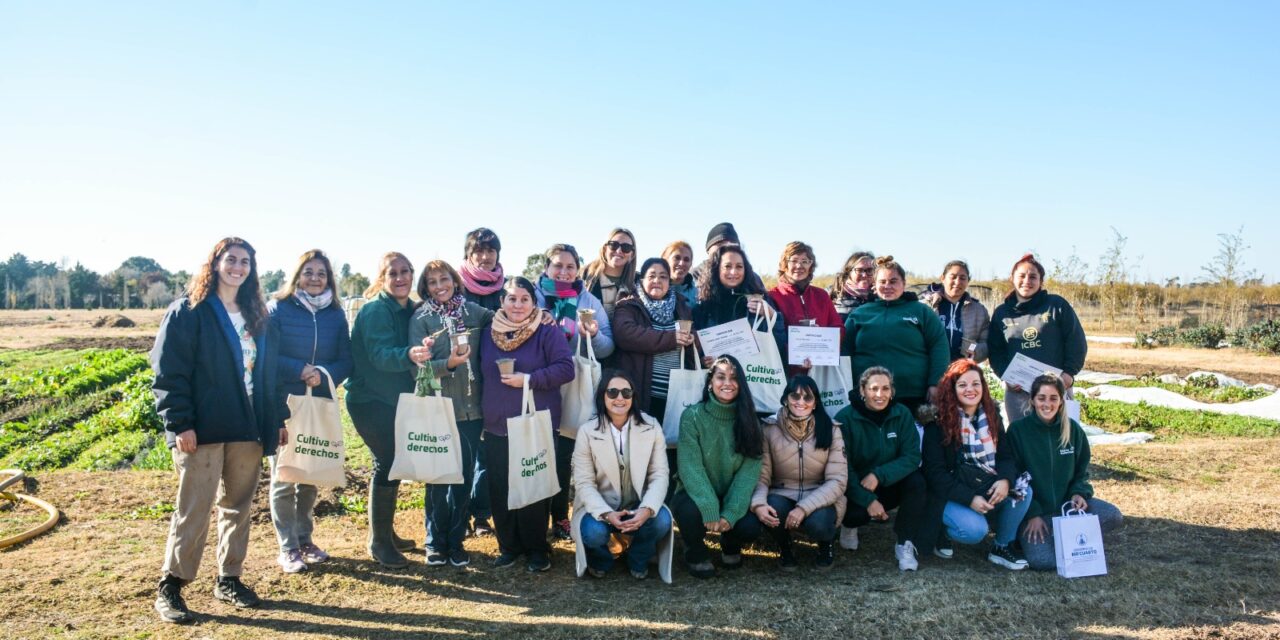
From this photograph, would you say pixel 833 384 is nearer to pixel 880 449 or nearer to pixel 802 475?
pixel 880 449

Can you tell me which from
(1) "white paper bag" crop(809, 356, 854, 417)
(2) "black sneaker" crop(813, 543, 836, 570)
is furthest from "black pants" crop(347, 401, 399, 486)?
(1) "white paper bag" crop(809, 356, 854, 417)

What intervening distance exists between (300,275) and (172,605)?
1.86 m

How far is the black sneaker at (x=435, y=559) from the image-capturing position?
498cm

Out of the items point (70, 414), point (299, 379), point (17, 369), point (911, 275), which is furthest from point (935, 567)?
point (911, 275)

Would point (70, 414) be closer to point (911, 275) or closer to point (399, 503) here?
point (399, 503)

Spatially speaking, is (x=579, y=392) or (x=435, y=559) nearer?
(x=435, y=559)

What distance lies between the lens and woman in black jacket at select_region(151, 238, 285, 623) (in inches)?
154

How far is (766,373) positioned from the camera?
539 cm

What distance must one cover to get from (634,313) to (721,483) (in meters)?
1.21

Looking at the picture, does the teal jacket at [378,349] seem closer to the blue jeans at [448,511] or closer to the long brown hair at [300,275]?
the long brown hair at [300,275]

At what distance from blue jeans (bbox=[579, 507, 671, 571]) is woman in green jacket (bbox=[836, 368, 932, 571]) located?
1.29m

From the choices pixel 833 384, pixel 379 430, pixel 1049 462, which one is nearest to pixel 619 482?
pixel 379 430

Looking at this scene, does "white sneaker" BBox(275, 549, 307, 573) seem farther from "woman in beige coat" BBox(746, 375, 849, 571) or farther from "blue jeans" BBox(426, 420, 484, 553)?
"woman in beige coat" BBox(746, 375, 849, 571)

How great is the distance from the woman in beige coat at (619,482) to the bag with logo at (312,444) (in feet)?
4.61
